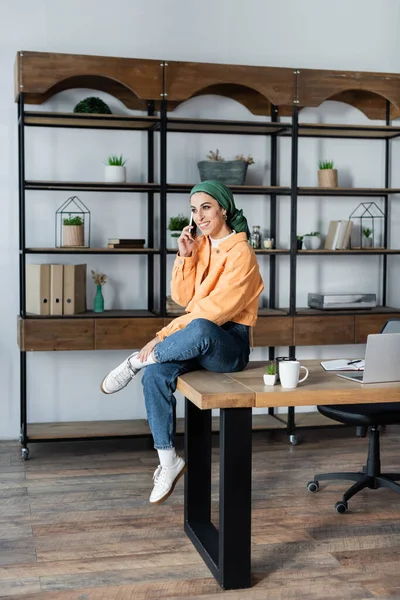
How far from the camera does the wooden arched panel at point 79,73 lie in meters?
4.67

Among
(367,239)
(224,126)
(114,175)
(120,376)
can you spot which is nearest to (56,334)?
(114,175)

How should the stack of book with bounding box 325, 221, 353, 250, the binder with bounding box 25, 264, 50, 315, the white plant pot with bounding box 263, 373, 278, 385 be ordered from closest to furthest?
1. the white plant pot with bounding box 263, 373, 278, 385
2. the binder with bounding box 25, 264, 50, 315
3. the stack of book with bounding box 325, 221, 353, 250

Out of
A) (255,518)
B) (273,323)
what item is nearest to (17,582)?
(255,518)

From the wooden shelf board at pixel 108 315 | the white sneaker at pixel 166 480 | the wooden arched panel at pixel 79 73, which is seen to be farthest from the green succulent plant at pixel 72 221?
the white sneaker at pixel 166 480

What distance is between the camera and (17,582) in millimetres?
2984

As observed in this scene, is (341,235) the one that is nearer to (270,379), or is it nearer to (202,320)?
(202,320)

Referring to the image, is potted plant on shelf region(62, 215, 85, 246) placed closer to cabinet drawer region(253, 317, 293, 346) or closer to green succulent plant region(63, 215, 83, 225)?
green succulent plant region(63, 215, 83, 225)

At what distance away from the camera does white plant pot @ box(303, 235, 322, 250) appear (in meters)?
5.34

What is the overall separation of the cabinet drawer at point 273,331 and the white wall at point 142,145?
470mm

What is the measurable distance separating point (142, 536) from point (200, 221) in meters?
1.39

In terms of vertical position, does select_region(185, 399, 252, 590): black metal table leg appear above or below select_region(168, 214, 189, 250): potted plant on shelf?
below

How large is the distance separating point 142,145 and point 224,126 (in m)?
0.55

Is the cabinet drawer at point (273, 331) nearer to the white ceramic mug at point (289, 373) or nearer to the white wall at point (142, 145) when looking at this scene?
the white wall at point (142, 145)

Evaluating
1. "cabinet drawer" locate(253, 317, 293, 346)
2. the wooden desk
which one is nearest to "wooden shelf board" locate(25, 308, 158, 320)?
"cabinet drawer" locate(253, 317, 293, 346)
